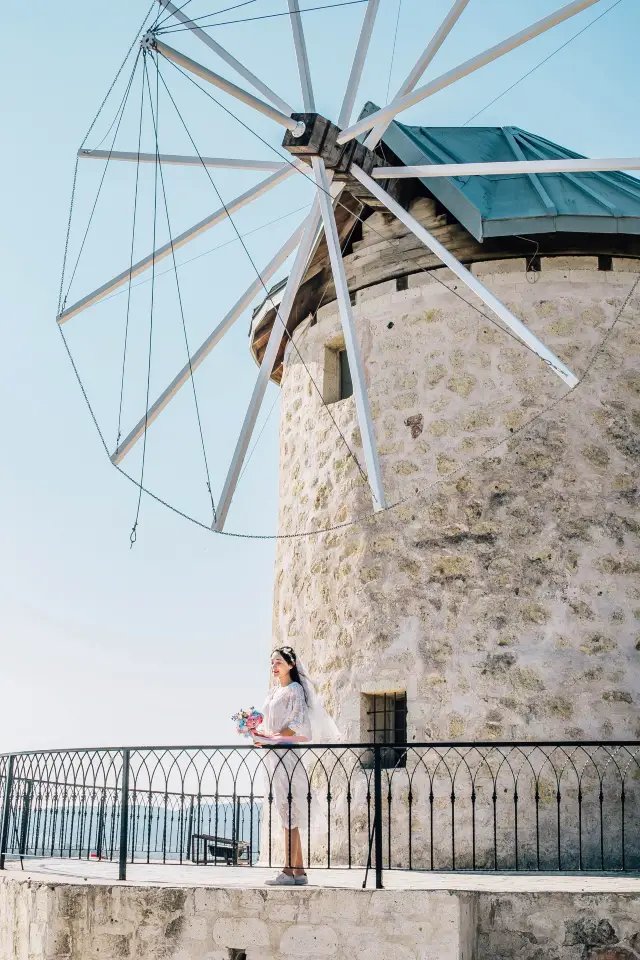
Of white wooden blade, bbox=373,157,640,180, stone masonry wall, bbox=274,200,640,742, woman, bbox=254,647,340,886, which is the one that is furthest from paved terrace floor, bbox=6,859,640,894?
white wooden blade, bbox=373,157,640,180

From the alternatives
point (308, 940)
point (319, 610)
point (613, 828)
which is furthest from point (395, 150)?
point (308, 940)

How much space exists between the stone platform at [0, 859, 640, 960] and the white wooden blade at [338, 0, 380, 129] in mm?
6056

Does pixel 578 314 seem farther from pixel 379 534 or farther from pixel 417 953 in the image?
pixel 417 953

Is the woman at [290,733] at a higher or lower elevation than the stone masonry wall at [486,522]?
lower

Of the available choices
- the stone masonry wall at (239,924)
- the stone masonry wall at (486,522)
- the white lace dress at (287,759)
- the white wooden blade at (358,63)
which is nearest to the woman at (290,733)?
the white lace dress at (287,759)

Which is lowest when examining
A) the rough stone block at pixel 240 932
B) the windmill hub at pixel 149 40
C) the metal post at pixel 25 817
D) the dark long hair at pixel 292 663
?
the rough stone block at pixel 240 932

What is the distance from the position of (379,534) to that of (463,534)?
731 mm

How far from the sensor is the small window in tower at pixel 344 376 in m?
10.4

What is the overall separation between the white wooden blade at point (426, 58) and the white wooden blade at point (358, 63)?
0.27ft

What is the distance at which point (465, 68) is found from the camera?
8.70 m

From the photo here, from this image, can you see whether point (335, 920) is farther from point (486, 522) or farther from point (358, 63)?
point (358, 63)

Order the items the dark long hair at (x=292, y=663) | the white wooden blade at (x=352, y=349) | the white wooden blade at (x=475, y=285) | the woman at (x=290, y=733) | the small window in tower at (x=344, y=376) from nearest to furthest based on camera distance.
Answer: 1. the woman at (x=290, y=733)
2. the dark long hair at (x=292, y=663)
3. the white wooden blade at (x=352, y=349)
4. the white wooden blade at (x=475, y=285)
5. the small window in tower at (x=344, y=376)

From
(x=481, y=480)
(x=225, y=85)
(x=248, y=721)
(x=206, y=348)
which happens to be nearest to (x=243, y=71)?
(x=225, y=85)

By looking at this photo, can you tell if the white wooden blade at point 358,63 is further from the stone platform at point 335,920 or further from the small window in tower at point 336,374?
the stone platform at point 335,920
